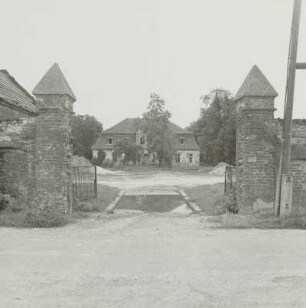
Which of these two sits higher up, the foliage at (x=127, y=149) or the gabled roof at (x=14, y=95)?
the gabled roof at (x=14, y=95)

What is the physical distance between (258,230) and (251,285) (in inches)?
174

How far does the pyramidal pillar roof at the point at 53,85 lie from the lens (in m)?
11.3

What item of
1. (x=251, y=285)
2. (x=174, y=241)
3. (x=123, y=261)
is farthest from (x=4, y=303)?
(x=174, y=241)

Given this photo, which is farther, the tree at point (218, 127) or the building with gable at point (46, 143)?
the tree at point (218, 127)

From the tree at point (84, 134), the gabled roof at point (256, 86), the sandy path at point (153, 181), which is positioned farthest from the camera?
the tree at point (84, 134)

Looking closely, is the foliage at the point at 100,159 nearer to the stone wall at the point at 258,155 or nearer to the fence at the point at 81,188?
the fence at the point at 81,188

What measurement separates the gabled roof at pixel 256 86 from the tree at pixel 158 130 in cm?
4275

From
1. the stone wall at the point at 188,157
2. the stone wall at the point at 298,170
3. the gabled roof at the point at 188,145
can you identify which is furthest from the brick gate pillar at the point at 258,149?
the stone wall at the point at 188,157

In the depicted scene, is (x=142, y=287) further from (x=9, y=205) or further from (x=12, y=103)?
(x=12, y=103)

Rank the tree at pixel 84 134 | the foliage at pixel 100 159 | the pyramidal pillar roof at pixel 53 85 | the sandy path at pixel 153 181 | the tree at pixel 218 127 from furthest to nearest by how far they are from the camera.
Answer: the tree at pixel 84 134, the foliage at pixel 100 159, the tree at pixel 218 127, the sandy path at pixel 153 181, the pyramidal pillar roof at pixel 53 85

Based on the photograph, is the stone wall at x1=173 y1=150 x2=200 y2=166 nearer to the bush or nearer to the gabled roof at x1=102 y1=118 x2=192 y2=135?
the gabled roof at x1=102 y1=118 x2=192 y2=135

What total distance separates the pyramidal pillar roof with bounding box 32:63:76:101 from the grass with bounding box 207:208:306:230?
5.44m

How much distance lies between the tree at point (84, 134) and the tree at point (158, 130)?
27.4m

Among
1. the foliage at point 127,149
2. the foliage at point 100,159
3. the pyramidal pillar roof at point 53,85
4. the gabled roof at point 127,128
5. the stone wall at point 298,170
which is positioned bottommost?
the foliage at point 100,159
